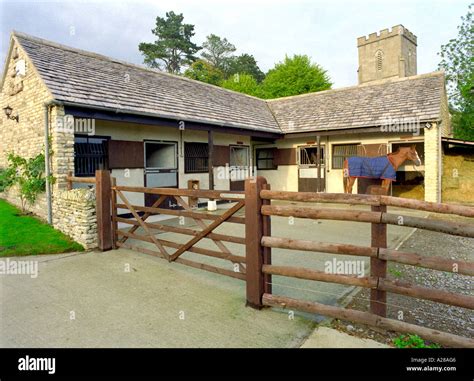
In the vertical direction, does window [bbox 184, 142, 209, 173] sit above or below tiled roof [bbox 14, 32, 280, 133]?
below

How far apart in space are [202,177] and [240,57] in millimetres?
41013

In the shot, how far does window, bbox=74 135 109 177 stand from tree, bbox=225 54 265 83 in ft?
135

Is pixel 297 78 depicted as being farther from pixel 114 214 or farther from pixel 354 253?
pixel 354 253

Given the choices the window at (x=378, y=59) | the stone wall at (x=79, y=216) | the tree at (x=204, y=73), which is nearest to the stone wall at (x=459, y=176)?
the stone wall at (x=79, y=216)

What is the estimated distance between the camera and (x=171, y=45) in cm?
4091

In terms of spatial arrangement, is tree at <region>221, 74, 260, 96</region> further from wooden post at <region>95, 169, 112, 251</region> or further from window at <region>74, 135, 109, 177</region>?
wooden post at <region>95, 169, 112, 251</region>

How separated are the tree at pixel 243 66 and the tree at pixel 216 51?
93 centimetres

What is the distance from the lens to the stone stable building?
7.81 m

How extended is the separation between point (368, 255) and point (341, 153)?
12527 millimetres

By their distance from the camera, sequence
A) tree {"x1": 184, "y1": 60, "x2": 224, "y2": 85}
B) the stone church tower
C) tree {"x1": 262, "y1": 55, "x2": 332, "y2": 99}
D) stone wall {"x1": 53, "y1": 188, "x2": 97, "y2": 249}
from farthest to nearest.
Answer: tree {"x1": 184, "y1": 60, "x2": 224, "y2": 85} → the stone church tower → tree {"x1": 262, "y1": 55, "x2": 332, "y2": 99} → stone wall {"x1": 53, "y1": 188, "x2": 97, "y2": 249}

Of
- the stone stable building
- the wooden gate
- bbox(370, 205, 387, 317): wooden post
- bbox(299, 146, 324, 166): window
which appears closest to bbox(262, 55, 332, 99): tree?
the stone stable building

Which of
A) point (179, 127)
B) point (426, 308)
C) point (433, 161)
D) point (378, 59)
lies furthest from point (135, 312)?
point (378, 59)

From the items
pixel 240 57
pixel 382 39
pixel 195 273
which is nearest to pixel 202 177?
pixel 195 273
